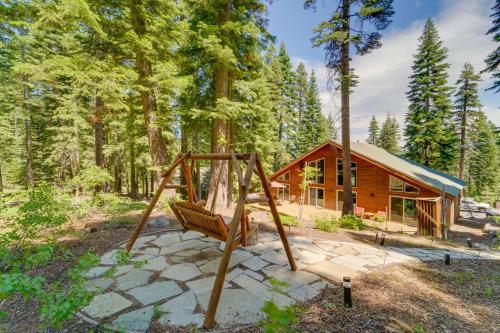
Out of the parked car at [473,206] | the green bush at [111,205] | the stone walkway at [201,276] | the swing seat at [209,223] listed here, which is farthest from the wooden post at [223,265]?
the parked car at [473,206]

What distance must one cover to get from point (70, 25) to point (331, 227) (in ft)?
33.7

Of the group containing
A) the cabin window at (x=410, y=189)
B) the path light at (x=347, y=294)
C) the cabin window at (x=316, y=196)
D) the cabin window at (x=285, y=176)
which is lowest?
the cabin window at (x=316, y=196)

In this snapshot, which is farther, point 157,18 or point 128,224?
point 157,18

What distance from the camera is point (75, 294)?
192 cm

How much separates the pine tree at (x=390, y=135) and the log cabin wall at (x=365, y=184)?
86.5 feet

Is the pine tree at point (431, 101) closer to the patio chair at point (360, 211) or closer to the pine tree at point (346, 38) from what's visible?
the patio chair at point (360, 211)

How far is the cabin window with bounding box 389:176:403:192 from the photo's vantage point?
1536cm

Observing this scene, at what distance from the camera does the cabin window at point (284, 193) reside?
2275 cm

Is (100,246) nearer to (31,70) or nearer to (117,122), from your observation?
(31,70)

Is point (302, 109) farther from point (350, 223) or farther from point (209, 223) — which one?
point (209, 223)

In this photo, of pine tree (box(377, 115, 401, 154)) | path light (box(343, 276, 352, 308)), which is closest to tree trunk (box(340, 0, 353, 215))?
path light (box(343, 276, 352, 308))

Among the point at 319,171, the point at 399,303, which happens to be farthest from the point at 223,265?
the point at 319,171

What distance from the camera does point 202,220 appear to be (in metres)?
3.64

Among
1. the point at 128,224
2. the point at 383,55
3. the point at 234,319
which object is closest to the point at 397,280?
the point at 234,319
